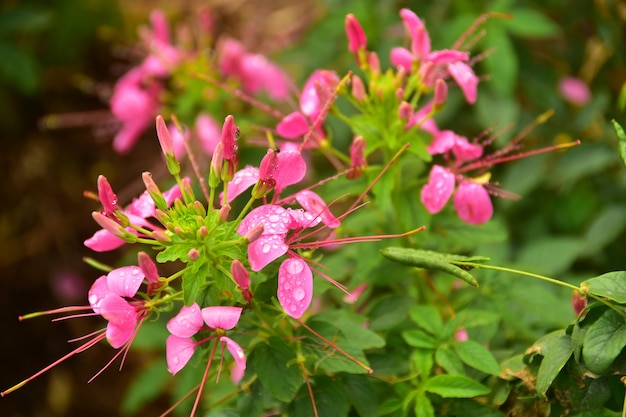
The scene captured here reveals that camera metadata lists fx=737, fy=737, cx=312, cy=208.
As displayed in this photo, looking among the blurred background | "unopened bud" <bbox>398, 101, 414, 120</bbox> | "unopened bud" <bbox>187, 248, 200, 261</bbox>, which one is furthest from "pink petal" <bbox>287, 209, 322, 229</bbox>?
the blurred background

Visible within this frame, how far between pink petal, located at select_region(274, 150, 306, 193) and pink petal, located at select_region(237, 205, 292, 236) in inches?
2.6

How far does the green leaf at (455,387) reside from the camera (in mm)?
933

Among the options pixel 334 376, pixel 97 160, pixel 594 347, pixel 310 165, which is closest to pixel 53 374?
pixel 97 160

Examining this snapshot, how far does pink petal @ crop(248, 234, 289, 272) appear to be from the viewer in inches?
32.9

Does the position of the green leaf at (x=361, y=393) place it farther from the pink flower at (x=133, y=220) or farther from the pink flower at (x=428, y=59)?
the pink flower at (x=428, y=59)

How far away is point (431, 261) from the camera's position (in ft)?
2.85

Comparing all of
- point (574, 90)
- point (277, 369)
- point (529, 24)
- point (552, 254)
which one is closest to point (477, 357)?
point (277, 369)

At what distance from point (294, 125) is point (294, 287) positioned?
1.11ft

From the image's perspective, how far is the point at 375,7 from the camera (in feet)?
6.52

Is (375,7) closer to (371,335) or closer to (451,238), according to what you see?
(451,238)

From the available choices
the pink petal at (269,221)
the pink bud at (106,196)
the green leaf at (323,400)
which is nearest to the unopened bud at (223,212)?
the pink petal at (269,221)

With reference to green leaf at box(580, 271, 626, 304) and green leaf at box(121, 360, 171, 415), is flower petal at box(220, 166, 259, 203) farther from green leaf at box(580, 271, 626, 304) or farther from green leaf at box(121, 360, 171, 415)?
green leaf at box(121, 360, 171, 415)

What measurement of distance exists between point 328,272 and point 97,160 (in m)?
1.81

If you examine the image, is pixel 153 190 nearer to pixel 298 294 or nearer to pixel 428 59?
pixel 298 294
